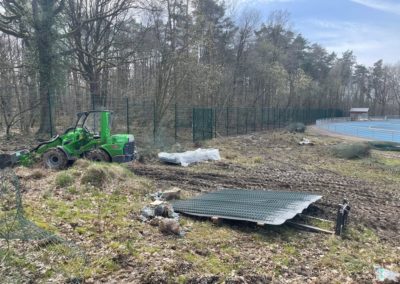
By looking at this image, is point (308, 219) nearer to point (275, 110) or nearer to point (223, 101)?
point (223, 101)

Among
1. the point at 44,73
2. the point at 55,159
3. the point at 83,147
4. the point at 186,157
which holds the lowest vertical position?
the point at 186,157

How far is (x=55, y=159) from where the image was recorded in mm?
9578

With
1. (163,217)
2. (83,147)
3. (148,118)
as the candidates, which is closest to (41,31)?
(148,118)

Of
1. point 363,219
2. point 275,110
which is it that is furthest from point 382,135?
point 363,219

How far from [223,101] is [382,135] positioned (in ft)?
45.3

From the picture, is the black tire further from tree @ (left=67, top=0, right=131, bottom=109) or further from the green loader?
tree @ (left=67, top=0, right=131, bottom=109)

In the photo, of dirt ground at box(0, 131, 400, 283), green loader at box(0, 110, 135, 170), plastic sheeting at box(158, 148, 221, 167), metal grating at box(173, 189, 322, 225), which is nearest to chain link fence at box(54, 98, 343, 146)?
plastic sheeting at box(158, 148, 221, 167)

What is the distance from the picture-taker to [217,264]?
434 centimetres

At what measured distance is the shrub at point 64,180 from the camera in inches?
290

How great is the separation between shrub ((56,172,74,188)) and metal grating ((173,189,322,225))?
97.5 inches

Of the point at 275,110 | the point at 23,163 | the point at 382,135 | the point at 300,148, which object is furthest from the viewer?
the point at 275,110

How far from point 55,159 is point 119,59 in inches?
434

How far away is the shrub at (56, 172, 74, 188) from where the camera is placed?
24.2 feet

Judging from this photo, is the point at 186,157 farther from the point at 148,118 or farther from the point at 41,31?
the point at 41,31
